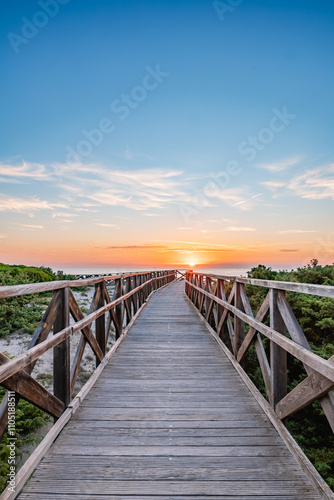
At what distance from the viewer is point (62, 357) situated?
3.04 meters

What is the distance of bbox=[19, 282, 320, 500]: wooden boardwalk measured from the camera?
207 cm

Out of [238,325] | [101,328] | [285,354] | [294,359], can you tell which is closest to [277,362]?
[285,354]

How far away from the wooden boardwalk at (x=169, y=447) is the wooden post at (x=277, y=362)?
274 mm

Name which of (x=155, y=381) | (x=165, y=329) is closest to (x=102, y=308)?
(x=155, y=381)

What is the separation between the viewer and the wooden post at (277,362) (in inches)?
119

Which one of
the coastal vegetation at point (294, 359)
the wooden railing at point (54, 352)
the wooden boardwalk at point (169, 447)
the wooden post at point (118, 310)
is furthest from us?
the wooden post at point (118, 310)

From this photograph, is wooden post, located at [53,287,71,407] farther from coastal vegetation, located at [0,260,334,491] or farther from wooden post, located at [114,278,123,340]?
wooden post, located at [114,278,123,340]

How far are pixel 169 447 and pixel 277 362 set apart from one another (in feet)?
4.16

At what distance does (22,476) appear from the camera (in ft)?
6.84

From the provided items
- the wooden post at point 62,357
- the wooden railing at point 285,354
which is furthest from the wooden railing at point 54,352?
the wooden railing at point 285,354

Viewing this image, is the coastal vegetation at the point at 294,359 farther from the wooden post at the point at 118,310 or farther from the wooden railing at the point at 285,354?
the wooden post at the point at 118,310

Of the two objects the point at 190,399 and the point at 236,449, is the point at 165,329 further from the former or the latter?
the point at 236,449

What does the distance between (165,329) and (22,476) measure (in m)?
5.73

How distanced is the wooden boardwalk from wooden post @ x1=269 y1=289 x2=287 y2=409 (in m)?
0.27
